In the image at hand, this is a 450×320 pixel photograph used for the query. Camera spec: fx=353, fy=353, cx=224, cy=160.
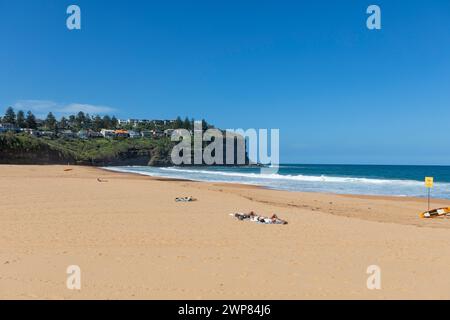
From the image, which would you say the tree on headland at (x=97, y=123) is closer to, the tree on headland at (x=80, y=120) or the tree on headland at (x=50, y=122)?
the tree on headland at (x=80, y=120)

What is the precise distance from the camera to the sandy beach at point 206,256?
5.39m

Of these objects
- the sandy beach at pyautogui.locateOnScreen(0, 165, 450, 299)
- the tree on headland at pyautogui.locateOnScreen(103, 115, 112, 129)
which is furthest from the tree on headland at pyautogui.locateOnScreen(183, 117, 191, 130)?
the sandy beach at pyautogui.locateOnScreen(0, 165, 450, 299)

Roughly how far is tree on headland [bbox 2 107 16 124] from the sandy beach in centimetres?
13668

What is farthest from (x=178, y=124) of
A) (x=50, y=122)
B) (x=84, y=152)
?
(x=84, y=152)

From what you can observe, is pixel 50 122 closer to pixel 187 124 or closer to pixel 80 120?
pixel 80 120

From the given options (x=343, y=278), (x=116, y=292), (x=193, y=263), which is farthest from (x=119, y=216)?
(x=343, y=278)

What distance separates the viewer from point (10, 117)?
129375mm

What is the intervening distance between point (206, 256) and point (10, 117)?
146 meters

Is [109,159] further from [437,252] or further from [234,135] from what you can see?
[437,252]

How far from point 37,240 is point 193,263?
393 centimetres

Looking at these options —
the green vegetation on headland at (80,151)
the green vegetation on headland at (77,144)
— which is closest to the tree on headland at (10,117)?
the green vegetation on headland at (77,144)

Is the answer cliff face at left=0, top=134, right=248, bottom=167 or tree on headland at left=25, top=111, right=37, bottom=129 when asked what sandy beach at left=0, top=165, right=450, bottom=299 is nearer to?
cliff face at left=0, top=134, right=248, bottom=167

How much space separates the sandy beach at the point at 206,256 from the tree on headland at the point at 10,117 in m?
137

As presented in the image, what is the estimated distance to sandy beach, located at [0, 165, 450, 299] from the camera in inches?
212
